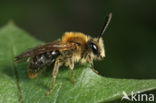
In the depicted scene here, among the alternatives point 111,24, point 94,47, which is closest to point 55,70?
point 94,47

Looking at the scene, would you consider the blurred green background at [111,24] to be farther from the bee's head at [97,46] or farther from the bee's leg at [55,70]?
the bee's leg at [55,70]

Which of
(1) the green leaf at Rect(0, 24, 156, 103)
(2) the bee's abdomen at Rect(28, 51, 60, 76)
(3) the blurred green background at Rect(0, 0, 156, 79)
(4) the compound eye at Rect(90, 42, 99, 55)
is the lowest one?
(1) the green leaf at Rect(0, 24, 156, 103)

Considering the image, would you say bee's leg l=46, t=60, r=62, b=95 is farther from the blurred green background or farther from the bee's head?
the blurred green background

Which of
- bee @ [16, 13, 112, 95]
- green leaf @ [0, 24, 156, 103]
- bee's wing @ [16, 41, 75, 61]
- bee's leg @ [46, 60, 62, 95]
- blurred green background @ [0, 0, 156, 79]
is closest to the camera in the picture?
green leaf @ [0, 24, 156, 103]

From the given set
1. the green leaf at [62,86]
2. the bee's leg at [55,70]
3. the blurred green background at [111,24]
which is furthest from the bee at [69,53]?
the blurred green background at [111,24]

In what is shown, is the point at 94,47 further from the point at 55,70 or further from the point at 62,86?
the point at 62,86

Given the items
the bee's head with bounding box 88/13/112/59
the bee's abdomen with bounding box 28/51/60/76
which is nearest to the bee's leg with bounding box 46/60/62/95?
the bee's abdomen with bounding box 28/51/60/76

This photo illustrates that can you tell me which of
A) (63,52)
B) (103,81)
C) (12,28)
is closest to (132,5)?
(12,28)
